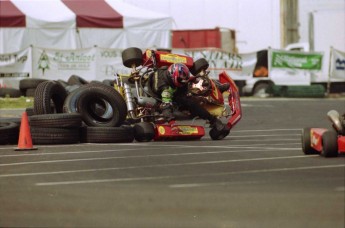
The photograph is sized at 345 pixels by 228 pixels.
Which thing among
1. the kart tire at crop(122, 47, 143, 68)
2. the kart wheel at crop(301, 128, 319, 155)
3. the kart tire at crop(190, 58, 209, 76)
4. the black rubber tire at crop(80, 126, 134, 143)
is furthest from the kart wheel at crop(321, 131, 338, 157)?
the kart tire at crop(122, 47, 143, 68)

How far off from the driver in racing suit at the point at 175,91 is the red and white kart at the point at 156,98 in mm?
119

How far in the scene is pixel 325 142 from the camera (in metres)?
8.10

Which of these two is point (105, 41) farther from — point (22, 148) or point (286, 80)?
point (22, 148)

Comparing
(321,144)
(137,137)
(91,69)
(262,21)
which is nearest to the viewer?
(321,144)

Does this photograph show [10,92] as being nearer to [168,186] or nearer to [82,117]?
[82,117]

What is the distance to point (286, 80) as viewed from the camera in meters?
29.8

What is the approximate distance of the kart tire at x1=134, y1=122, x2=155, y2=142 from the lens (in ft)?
37.4

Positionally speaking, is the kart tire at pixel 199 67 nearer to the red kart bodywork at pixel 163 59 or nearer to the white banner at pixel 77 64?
the red kart bodywork at pixel 163 59

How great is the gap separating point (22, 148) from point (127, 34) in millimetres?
19990

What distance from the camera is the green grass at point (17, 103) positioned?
20.0m

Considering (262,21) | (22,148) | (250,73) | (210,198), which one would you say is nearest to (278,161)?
(210,198)

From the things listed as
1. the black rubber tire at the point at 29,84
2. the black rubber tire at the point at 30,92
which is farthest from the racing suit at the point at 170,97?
the black rubber tire at the point at 29,84

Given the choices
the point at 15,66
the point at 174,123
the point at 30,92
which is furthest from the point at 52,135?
the point at 15,66

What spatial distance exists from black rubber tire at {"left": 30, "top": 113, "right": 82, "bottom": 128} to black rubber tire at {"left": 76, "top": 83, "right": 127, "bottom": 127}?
59cm
